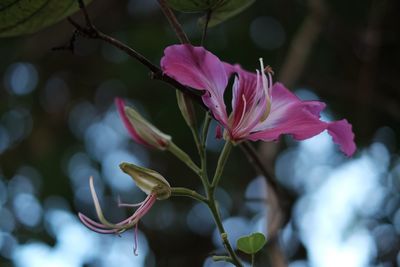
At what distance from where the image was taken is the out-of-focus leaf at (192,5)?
25.2 inches

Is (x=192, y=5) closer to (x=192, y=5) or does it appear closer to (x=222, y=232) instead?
(x=192, y=5)

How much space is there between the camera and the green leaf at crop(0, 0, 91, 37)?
25.6 inches

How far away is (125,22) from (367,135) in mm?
828

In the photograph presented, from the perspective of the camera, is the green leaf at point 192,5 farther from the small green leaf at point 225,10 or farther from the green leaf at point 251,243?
the green leaf at point 251,243

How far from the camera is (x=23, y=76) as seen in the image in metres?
2.02

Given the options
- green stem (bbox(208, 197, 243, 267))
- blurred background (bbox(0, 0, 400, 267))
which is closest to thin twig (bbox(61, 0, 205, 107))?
green stem (bbox(208, 197, 243, 267))

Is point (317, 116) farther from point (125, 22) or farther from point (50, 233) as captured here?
point (125, 22)

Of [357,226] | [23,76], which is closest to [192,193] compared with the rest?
[357,226]

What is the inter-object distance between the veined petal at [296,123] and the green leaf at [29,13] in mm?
234

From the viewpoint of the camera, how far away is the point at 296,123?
0.65m

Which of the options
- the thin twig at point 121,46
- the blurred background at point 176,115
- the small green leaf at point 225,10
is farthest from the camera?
the blurred background at point 176,115

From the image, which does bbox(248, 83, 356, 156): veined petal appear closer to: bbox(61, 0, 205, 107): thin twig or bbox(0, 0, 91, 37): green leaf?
bbox(61, 0, 205, 107): thin twig

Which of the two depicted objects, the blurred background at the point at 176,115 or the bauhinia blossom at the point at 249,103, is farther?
the blurred background at the point at 176,115

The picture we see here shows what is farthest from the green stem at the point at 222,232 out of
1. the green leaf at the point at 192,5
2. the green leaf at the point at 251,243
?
the green leaf at the point at 192,5
